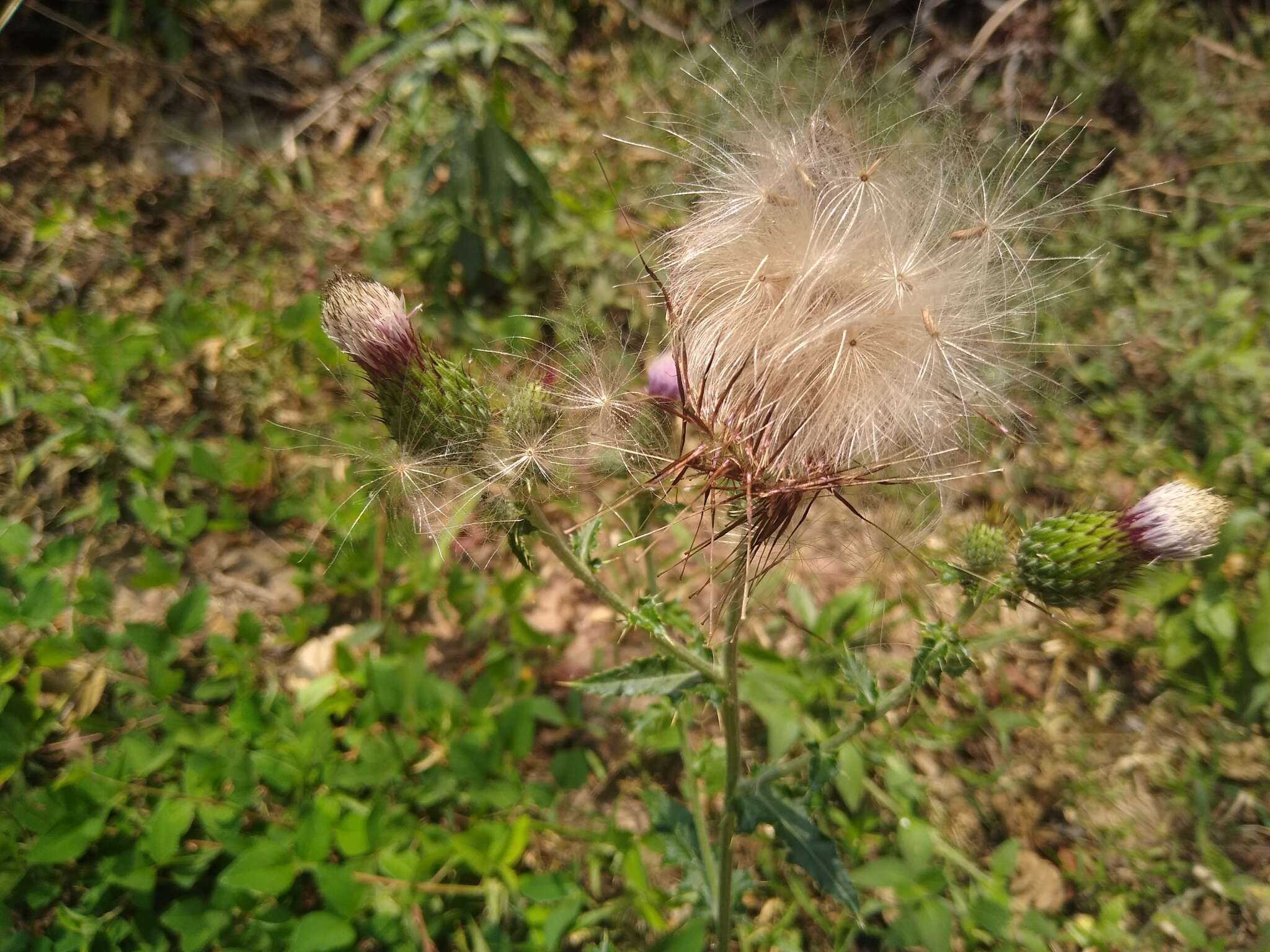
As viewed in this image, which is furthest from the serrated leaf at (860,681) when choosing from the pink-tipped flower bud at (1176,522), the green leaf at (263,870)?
the green leaf at (263,870)

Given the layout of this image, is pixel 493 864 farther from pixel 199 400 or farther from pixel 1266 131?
pixel 1266 131

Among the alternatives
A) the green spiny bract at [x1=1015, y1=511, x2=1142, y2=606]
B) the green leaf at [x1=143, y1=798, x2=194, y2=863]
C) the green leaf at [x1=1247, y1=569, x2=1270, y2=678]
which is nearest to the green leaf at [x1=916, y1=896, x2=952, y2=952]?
the green spiny bract at [x1=1015, y1=511, x2=1142, y2=606]

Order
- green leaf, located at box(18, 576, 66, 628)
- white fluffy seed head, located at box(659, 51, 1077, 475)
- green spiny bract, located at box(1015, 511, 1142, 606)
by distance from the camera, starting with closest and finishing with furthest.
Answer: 1. white fluffy seed head, located at box(659, 51, 1077, 475)
2. green spiny bract, located at box(1015, 511, 1142, 606)
3. green leaf, located at box(18, 576, 66, 628)

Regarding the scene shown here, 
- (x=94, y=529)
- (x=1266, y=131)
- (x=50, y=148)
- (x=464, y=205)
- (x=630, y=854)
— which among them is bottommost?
(x=94, y=529)

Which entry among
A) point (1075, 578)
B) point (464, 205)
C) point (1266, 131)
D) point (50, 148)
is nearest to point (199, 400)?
point (464, 205)

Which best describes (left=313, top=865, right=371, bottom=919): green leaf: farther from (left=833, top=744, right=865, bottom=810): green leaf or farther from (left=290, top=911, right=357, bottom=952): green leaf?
(left=833, top=744, right=865, bottom=810): green leaf

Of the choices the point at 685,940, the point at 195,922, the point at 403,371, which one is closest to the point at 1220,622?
the point at 685,940

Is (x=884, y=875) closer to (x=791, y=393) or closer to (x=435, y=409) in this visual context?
(x=791, y=393)
